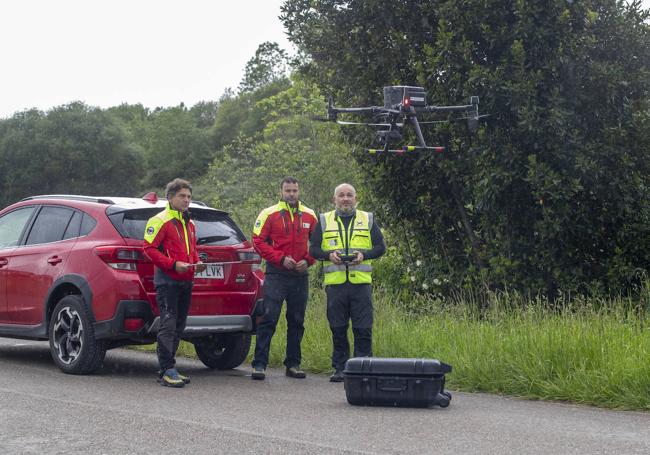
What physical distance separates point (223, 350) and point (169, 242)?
204cm

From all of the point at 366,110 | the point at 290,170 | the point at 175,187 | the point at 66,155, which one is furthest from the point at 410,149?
the point at 66,155

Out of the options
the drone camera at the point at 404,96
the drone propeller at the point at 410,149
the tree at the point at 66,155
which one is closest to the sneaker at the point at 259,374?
the drone propeller at the point at 410,149

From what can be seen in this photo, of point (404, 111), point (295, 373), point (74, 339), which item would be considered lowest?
point (295, 373)

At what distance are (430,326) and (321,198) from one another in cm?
1124

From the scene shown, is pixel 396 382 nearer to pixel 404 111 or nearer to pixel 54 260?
pixel 54 260

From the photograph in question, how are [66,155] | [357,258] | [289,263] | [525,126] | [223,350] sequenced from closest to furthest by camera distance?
[357,258], [289,263], [223,350], [525,126], [66,155]

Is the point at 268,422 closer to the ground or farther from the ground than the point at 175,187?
closer to the ground

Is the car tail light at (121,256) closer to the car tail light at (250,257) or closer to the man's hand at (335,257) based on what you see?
the car tail light at (250,257)

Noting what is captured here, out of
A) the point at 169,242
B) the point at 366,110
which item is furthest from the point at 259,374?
the point at 366,110

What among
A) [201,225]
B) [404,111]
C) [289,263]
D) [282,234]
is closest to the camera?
[289,263]

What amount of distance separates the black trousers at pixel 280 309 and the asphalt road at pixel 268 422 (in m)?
0.57

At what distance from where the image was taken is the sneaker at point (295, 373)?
1003cm

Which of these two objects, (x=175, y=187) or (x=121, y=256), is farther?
(x=121, y=256)

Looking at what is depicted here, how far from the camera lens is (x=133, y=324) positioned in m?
9.34
